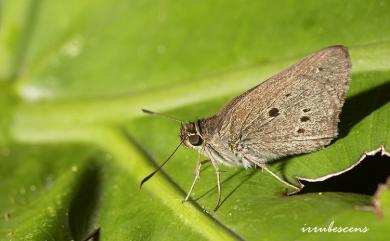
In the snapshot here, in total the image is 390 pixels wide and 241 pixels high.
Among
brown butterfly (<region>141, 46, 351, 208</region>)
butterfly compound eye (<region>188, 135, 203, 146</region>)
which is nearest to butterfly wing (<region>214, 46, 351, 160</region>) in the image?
brown butterfly (<region>141, 46, 351, 208</region>)

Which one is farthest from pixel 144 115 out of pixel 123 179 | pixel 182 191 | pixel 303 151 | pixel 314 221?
pixel 314 221

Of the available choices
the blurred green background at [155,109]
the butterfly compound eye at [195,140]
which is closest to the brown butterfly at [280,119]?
the butterfly compound eye at [195,140]

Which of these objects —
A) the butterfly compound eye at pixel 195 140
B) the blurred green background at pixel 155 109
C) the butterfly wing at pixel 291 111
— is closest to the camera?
the blurred green background at pixel 155 109

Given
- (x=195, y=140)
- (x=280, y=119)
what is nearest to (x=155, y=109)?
(x=195, y=140)

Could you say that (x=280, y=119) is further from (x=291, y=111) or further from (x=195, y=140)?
(x=195, y=140)

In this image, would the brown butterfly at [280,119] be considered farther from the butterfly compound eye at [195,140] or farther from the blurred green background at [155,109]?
the blurred green background at [155,109]

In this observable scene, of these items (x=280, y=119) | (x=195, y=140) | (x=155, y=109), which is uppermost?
(x=280, y=119)

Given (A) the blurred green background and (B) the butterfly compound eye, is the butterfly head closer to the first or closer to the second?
(B) the butterfly compound eye
